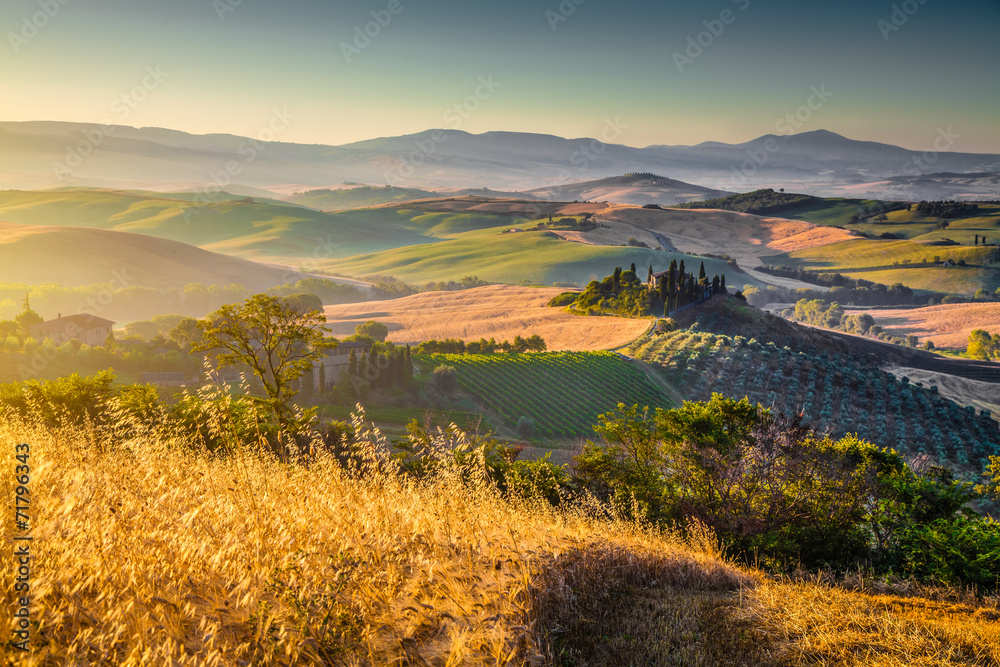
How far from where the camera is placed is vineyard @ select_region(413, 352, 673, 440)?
50250 mm

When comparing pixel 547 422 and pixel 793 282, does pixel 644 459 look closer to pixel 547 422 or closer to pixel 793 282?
pixel 547 422

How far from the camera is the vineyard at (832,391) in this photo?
5006 centimetres

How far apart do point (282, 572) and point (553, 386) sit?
52.9 metres

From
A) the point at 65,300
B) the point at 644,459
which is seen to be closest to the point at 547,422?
the point at 644,459

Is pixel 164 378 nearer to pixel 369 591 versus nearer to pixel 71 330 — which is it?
pixel 71 330

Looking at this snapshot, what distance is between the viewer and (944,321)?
128 meters

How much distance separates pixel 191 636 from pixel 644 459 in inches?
513

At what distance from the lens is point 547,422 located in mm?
49188

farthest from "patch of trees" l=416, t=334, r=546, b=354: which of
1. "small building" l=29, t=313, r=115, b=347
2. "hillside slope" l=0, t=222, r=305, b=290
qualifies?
"hillside slope" l=0, t=222, r=305, b=290

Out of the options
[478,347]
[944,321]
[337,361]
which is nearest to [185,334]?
[337,361]

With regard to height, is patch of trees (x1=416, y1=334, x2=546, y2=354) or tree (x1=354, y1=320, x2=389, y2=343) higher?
patch of trees (x1=416, y1=334, x2=546, y2=354)

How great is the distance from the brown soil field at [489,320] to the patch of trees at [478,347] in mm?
5322

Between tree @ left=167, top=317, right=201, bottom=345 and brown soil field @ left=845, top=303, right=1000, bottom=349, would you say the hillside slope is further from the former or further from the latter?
brown soil field @ left=845, top=303, right=1000, bottom=349

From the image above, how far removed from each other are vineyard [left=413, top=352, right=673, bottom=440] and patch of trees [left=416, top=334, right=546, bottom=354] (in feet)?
18.6
